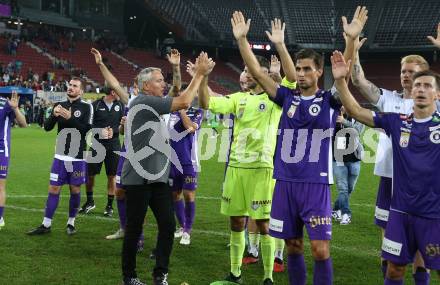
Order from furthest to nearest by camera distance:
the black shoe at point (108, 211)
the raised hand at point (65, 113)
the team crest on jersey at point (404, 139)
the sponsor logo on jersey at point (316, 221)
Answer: the black shoe at point (108, 211)
the raised hand at point (65, 113)
the sponsor logo on jersey at point (316, 221)
the team crest on jersey at point (404, 139)

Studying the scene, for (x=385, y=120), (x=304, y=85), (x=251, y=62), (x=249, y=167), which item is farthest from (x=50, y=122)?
(x=385, y=120)

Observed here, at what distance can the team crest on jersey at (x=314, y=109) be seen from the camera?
4824mm

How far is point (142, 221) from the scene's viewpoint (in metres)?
5.65

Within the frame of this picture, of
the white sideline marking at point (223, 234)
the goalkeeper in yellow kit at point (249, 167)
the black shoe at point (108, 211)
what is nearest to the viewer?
the goalkeeper in yellow kit at point (249, 167)

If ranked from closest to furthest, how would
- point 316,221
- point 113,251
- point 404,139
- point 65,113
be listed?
1. point 404,139
2. point 316,221
3. point 113,251
4. point 65,113

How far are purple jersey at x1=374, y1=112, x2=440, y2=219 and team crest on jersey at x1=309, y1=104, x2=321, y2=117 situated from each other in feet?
2.34

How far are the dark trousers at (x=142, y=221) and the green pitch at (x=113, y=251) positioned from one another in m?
0.43

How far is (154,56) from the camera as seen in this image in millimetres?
53688

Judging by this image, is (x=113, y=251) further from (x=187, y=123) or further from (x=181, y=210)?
(x=187, y=123)

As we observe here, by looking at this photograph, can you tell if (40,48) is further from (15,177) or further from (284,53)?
(284,53)

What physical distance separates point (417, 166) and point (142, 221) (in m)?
2.85

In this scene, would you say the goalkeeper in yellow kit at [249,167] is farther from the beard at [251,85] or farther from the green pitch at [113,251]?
the green pitch at [113,251]

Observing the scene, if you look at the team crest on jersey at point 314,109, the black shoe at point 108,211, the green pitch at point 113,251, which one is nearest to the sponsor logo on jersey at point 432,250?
the team crest on jersey at point 314,109

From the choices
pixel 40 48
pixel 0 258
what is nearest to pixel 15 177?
pixel 0 258
